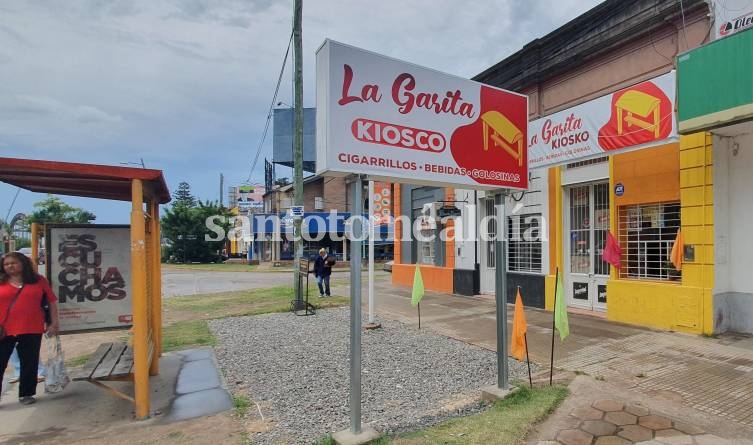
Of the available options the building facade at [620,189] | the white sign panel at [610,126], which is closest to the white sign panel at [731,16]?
the building facade at [620,189]

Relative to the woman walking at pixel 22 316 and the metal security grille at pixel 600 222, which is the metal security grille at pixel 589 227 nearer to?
the metal security grille at pixel 600 222

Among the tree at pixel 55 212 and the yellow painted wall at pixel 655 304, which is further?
the tree at pixel 55 212

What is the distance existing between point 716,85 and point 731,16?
1.58 m

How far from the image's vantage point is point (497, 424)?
398 centimetres

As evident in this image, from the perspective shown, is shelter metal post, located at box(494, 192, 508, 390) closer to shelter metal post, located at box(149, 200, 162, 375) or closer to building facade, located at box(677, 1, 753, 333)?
building facade, located at box(677, 1, 753, 333)

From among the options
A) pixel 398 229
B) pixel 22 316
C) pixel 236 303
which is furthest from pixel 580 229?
pixel 22 316

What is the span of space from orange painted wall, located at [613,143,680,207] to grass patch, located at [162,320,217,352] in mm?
8542

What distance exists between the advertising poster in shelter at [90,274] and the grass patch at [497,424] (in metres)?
3.97

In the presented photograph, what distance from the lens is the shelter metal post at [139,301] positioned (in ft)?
14.7

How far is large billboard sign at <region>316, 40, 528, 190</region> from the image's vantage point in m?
3.55

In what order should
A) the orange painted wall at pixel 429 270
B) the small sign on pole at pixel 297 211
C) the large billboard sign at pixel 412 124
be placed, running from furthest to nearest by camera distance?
the orange painted wall at pixel 429 270 → the small sign on pole at pixel 297 211 → the large billboard sign at pixel 412 124

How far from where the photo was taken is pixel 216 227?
40656 millimetres

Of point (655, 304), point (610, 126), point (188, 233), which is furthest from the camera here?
point (188, 233)

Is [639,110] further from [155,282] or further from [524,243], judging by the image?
[155,282]
